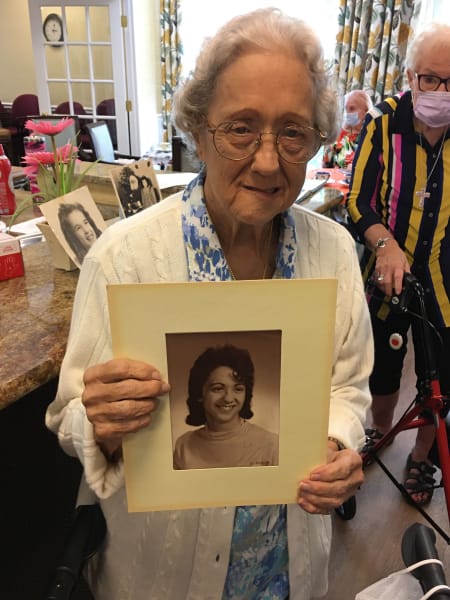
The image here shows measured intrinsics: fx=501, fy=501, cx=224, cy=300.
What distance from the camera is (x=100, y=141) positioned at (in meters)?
4.20

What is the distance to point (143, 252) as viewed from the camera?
0.81 m

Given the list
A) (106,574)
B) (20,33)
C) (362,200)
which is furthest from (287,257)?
(20,33)

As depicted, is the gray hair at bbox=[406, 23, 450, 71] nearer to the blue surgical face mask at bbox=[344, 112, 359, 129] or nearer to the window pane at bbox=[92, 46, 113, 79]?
the blue surgical face mask at bbox=[344, 112, 359, 129]

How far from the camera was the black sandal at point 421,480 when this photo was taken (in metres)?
1.93

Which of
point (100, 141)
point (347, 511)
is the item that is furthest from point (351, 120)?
point (347, 511)

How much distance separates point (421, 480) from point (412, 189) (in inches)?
44.6

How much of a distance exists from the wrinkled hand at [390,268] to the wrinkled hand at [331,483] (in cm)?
79

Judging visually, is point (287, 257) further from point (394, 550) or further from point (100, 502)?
point (394, 550)

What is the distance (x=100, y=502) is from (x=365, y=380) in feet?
1.73

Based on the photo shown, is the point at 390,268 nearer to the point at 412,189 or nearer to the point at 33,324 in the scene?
the point at 412,189

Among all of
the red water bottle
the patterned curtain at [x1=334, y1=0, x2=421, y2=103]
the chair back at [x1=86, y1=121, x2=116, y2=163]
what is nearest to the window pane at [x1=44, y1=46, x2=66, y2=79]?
the chair back at [x1=86, y1=121, x2=116, y2=163]

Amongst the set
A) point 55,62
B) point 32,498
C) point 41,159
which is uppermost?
point 55,62

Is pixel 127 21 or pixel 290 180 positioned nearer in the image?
pixel 290 180

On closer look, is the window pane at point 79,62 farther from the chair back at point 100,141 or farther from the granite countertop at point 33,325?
the granite countertop at point 33,325
